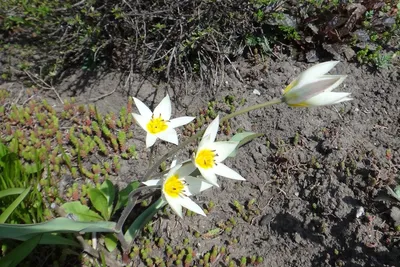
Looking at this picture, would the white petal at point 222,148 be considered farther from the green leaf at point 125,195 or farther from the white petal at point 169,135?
the green leaf at point 125,195

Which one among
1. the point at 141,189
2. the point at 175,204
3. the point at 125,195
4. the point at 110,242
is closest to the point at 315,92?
the point at 175,204

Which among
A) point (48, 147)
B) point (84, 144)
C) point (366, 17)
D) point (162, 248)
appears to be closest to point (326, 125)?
point (366, 17)

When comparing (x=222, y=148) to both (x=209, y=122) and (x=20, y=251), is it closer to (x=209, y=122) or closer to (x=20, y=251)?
(x=20, y=251)

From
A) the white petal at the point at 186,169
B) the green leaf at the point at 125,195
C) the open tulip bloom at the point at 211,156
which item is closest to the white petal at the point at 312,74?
the open tulip bloom at the point at 211,156

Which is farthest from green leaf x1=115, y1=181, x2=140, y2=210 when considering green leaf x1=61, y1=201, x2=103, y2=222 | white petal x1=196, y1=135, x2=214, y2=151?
white petal x1=196, y1=135, x2=214, y2=151

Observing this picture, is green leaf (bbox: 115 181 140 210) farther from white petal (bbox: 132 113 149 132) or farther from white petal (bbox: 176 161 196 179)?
white petal (bbox: 176 161 196 179)

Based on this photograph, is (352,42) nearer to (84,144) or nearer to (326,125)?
(326,125)
